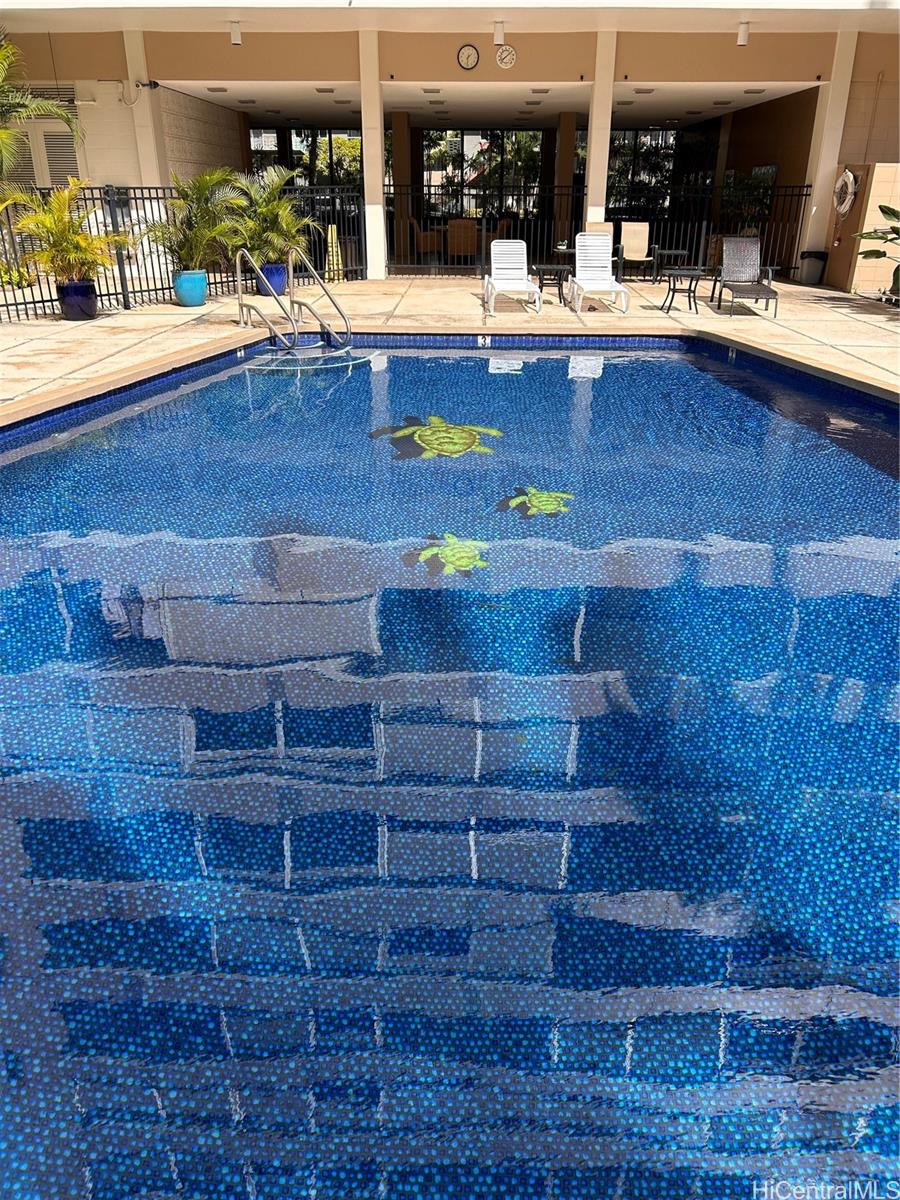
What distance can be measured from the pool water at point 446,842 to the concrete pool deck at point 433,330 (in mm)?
2206

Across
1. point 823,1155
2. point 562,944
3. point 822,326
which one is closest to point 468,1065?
point 562,944

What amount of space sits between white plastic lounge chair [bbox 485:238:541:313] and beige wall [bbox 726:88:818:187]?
6390 mm

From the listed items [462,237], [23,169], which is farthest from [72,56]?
[462,237]

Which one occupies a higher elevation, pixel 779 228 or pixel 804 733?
pixel 779 228

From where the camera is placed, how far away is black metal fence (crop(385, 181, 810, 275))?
1581 cm

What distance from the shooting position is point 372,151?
581 inches

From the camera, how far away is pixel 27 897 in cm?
256

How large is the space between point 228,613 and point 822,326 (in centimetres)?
896

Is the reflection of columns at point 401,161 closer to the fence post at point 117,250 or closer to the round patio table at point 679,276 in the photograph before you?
the round patio table at point 679,276

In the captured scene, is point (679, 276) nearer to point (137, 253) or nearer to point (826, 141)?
point (826, 141)

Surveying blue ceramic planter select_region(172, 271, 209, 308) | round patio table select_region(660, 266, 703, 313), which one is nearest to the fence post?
blue ceramic planter select_region(172, 271, 209, 308)

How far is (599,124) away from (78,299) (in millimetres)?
9358

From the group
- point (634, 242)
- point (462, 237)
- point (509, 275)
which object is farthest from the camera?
point (462, 237)

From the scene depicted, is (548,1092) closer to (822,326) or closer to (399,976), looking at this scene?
(399,976)
